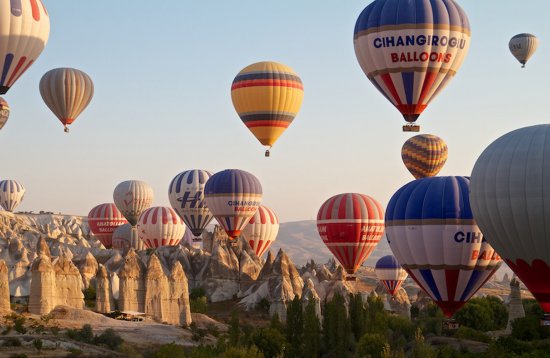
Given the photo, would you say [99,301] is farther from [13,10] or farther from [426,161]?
[426,161]

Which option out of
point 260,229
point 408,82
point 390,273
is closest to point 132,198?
point 260,229

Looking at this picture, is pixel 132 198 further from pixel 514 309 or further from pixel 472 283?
pixel 472 283

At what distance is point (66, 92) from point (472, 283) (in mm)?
50772

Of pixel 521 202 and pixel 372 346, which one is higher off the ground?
pixel 521 202

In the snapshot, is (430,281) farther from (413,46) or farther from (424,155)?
(424,155)

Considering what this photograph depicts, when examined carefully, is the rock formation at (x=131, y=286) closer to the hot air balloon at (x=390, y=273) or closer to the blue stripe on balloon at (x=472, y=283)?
the hot air balloon at (x=390, y=273)

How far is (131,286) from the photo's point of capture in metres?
96.1

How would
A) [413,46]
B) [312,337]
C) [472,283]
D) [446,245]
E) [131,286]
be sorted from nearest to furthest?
[446,245], [472,283], [413,46], [312,337], [131,286]

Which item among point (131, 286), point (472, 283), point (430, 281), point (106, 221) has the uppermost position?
point (106, 221)

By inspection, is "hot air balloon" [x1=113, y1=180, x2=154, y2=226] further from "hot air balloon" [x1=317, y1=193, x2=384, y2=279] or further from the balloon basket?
the balloon basket

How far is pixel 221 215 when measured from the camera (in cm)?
11738

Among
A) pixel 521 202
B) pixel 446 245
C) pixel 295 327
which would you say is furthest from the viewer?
pixel 295 327

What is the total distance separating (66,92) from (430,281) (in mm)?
49191

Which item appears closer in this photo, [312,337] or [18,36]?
[18,36]
